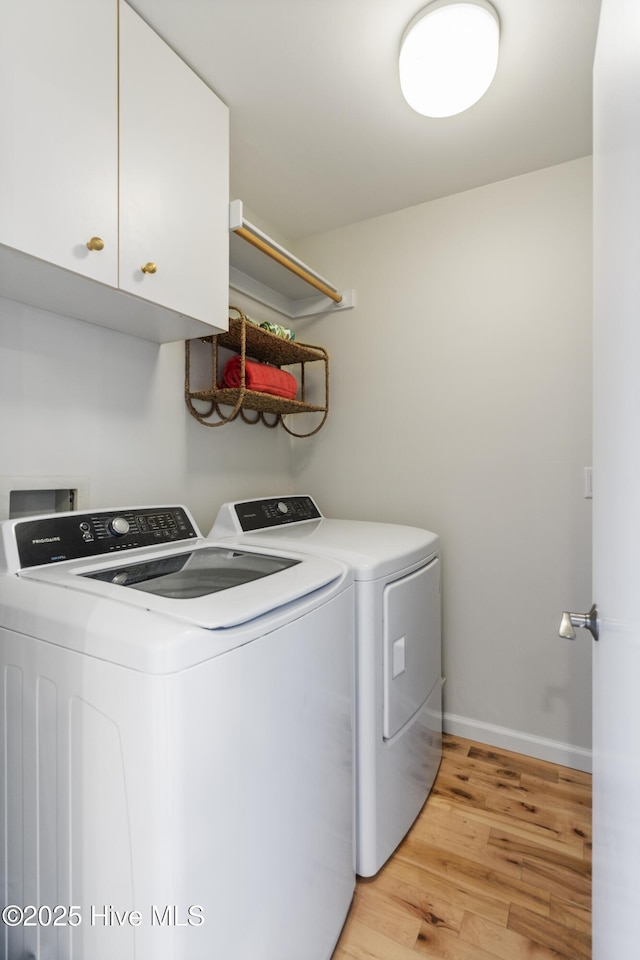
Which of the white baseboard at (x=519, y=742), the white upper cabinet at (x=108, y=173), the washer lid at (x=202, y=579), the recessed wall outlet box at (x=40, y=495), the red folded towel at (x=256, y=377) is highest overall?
the white upper cabinet at (x=108, y=173)

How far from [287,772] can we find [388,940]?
0.73 m

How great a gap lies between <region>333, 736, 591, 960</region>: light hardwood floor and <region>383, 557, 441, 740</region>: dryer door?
419mm

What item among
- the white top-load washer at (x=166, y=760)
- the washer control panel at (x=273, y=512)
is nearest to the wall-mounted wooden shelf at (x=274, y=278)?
the washer control panel at (x=273, y=512)

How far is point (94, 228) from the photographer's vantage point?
1105 mm

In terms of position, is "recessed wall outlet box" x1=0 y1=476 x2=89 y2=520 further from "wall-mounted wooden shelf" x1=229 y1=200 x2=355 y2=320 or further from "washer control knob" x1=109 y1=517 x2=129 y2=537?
"wall-mounted wooden shelf" x1=229 y1=200 x2=355 y2=320

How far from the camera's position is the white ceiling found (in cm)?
127

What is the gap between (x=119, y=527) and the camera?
52.9 inches

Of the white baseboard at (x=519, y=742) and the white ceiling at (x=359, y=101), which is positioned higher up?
the white ceiling at (x=359, y=101)

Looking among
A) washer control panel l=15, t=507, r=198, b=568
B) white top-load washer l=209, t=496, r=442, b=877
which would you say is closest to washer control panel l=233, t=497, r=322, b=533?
white top-load washer l=209, t=496, r=442, b=877

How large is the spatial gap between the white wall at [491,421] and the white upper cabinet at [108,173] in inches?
40.3

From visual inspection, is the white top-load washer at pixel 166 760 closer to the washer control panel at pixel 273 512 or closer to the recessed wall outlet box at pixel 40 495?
the recessed wall outlet box at pixel 40 495

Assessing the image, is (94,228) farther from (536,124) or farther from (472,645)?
(472,645)

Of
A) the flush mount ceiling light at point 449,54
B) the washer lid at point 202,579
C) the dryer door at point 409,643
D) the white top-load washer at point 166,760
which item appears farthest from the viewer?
the dryer door at point 409,643

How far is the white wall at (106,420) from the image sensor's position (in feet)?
4.32
